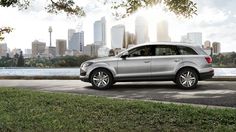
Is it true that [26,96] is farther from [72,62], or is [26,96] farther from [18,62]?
[18,62]

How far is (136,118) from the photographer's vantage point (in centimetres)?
885

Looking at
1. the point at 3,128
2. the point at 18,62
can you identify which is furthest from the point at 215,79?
the point at 18,62

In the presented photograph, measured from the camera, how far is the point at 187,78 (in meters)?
15.3

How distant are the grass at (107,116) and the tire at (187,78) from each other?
16.4 ft

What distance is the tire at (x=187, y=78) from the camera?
15227 mm

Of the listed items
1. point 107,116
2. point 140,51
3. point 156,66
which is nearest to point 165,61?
point 156,66

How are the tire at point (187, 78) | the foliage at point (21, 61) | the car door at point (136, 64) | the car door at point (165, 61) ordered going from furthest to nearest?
the foliage at point (21, 61), the car door at point (136, 64), the car door at point (165, 61), the tire at point (187, 78)

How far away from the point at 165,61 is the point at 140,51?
3.10 ft

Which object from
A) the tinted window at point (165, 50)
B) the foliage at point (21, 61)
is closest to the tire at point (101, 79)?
the tinted window at point (165, 50)

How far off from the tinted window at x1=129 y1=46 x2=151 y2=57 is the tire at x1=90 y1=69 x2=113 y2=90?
1071 mm

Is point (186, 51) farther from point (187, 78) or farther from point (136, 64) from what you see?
point (136, 64)

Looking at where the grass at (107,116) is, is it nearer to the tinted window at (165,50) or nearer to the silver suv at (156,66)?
the silver suv at (156,66)

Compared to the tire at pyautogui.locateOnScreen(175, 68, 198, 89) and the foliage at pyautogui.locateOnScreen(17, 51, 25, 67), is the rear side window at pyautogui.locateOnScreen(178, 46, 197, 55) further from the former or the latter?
the foliage at pyautogui.locateOnScreen(17, 51, 25, 67)

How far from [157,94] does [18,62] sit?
64.2 feet
